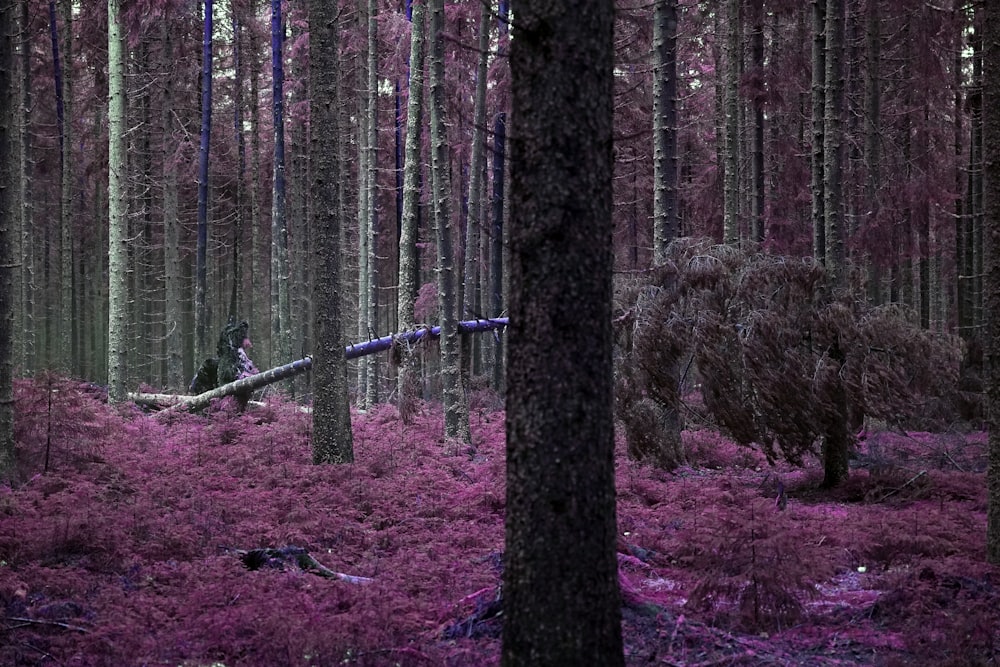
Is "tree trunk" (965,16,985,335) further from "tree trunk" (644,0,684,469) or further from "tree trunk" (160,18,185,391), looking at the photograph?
"tree trunk" (160,18,185,391)

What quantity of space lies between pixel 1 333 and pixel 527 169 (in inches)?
313

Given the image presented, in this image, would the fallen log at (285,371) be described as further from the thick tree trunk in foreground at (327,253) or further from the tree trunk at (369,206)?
the tree trunk at (369,206)

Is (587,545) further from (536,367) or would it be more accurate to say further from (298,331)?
(298,331)

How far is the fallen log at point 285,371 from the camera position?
14797 millimetres


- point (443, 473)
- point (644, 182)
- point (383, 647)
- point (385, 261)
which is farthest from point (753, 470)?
point (385, 261)

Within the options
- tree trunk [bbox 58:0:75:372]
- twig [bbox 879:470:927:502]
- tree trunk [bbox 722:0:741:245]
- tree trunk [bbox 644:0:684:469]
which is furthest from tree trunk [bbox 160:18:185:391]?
twig [bbox 879:470:927:502]

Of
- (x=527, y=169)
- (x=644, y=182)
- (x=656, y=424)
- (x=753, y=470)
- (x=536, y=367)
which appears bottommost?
(x=753, y=470)

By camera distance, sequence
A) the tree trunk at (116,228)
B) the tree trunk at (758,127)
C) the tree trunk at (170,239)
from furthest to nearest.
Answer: the tree trunk at (170,239)
the tree trunk at (758,127)
the tree trunk at (116,228)

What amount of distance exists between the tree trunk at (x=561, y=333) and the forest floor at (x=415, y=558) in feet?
0.73

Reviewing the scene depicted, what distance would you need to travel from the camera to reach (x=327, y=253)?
468 inches

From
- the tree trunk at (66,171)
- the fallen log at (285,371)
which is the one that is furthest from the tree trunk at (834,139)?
the tree trunk at (66,171)

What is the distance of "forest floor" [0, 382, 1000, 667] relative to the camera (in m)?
5.48

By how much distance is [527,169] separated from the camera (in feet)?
13.5

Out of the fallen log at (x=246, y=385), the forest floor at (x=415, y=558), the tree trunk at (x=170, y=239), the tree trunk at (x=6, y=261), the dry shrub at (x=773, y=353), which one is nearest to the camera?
the forest floor at (x=415, y=558)
